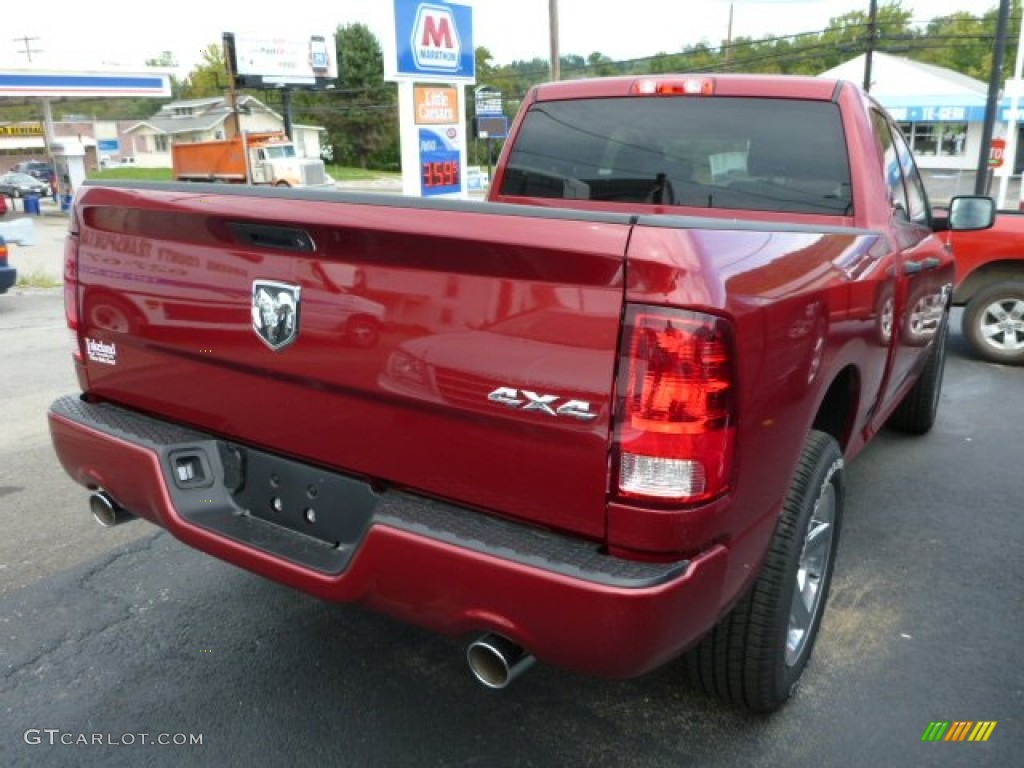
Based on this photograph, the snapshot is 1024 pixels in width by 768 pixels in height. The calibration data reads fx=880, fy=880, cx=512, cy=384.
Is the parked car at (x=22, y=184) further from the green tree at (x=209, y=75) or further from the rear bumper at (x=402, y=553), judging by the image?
the rear bumper at (x=402, y=553)

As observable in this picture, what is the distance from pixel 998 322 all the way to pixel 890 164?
14.5 feet

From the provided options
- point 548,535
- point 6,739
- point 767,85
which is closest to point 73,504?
point 6,739

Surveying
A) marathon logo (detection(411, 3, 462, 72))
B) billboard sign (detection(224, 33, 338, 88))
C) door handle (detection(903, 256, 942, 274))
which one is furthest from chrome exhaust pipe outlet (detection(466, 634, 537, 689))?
billboard sign (detection(224, 33, 338, 88))

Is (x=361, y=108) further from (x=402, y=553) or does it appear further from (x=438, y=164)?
(x=402, y=553)

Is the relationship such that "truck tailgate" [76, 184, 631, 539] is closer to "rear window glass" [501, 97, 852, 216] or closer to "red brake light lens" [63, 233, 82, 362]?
"red brake light lens" [63, 233, 82, 362]

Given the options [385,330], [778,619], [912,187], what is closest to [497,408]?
[385,330]

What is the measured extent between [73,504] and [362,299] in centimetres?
292

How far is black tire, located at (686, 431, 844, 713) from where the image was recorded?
2391 millimetres

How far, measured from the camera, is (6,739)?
2568 mm

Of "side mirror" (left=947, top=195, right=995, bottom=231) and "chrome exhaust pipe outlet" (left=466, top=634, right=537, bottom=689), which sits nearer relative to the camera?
"chrome exhaust pipe outlet" (left=466, top=634, right=537, bottom=689)

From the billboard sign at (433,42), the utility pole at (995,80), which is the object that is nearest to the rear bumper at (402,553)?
the billboard sign at (433,42)

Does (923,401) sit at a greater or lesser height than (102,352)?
lesser

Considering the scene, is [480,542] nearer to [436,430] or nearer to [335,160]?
[436,430]

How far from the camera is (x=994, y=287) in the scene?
7492mm
